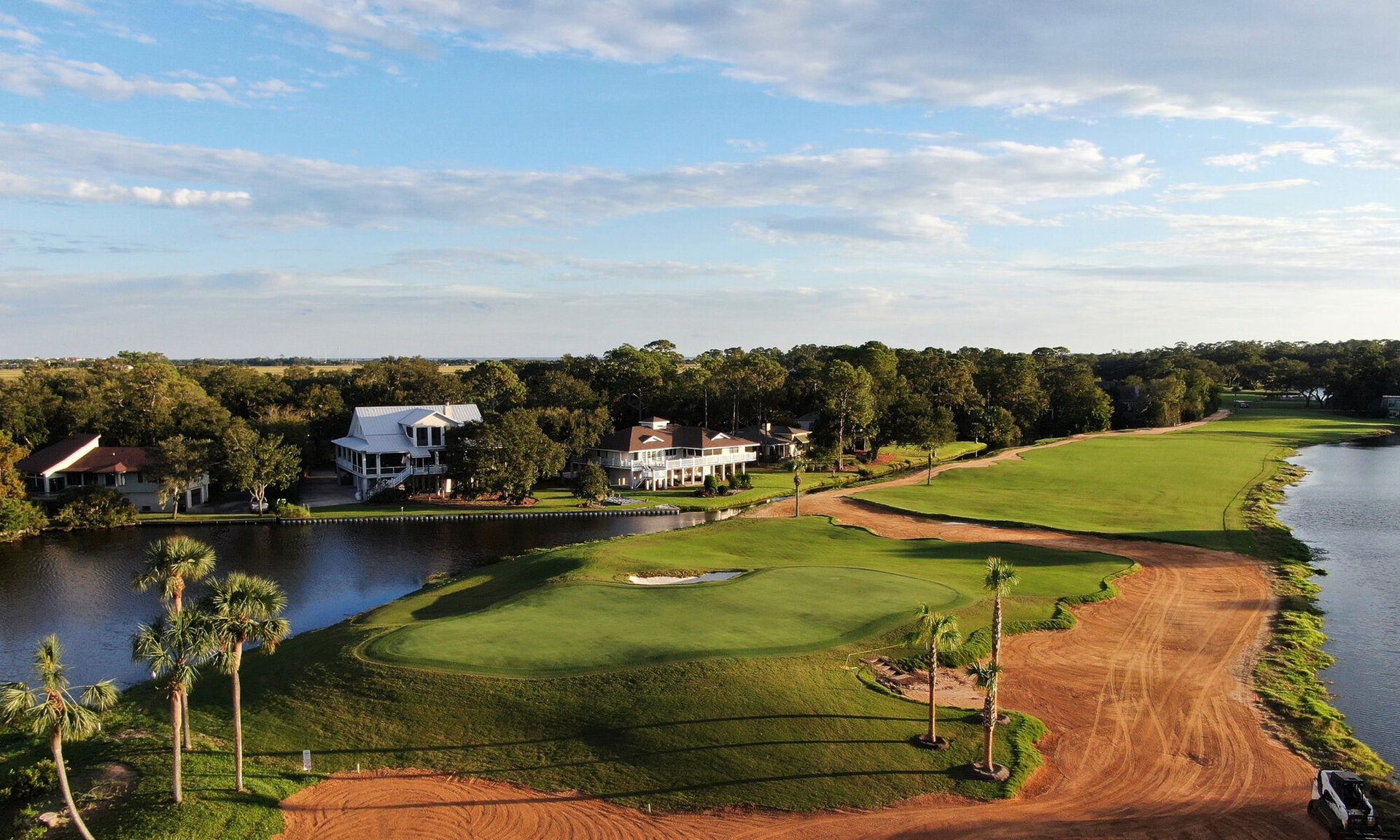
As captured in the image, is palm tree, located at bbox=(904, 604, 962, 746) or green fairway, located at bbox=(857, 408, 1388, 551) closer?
palm tree, located at bbox=(904, 604, 962, 746)

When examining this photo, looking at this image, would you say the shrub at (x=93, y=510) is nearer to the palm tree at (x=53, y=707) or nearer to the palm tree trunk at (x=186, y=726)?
the palm tree trunk at (x=186, y=726)

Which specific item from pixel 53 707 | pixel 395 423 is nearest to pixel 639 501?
pixel 395 423

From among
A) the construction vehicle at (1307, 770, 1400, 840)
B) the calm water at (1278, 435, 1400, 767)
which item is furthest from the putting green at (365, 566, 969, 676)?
the calm water at (1278, 435, 1400, 767)

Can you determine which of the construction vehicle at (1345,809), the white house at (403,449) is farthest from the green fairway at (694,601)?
the white house at (403,449)

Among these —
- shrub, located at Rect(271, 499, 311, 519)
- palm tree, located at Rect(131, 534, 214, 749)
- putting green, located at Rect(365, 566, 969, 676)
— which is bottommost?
shrub, located at Rect(271, 499, 311, 519)

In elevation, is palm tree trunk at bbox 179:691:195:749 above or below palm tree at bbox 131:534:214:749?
below

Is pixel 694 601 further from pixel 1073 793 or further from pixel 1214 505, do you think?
pixel 1214 505

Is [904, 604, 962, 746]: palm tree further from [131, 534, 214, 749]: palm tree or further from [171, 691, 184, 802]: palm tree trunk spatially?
[131, 534, 214, 749]: palm tree
